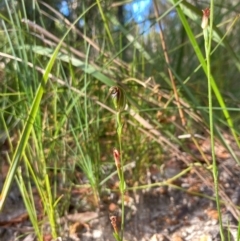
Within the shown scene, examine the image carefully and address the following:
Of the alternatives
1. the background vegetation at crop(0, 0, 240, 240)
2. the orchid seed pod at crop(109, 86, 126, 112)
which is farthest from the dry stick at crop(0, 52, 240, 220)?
the orchid seed pod at crop(109, 86, 126, 112)

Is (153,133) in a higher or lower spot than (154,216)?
higher

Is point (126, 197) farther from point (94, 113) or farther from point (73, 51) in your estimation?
point (73, 51)

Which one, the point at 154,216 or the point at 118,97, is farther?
the point at 154,216

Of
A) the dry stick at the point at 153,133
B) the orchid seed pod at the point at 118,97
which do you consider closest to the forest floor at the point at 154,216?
the dry stick at the point at 153,133

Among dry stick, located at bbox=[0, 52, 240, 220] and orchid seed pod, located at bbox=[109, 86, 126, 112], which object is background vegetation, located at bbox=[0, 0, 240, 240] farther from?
orchid seed pod, located at bbox=[109, 86, 126, 112]

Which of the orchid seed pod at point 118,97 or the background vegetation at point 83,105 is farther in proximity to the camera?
the background vegetation at point 83,105

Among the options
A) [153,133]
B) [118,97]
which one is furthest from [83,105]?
[118,97]

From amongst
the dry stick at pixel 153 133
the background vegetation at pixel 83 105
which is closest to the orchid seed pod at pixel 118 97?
the background vegetation at pixel 83 105

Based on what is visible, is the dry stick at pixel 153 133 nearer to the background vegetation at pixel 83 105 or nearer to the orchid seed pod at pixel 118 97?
the background vegetation at pixel 83 105

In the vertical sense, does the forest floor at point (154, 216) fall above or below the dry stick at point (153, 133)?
below

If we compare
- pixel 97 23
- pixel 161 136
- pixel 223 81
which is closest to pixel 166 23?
pixel 223 81

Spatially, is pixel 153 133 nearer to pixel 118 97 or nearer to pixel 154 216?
pixel 154 216

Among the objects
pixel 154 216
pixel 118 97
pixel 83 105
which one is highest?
pixel 83 105
